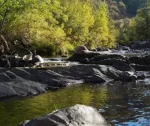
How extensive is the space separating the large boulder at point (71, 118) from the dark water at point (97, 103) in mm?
2354

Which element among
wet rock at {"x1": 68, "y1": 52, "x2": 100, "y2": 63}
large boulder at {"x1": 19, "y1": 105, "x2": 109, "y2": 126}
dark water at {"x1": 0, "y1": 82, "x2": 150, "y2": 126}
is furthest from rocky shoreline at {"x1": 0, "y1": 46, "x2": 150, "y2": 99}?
large boulder at {"x1": 19, "y1": 105, "x2": 109, "y2": 126}

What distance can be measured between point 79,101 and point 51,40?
33.8 meters

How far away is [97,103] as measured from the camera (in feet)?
56.2

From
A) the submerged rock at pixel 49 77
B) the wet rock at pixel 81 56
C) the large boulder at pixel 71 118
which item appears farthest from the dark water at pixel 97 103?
the wet rock at pixel 81 56

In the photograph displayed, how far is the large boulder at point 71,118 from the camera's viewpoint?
974cm

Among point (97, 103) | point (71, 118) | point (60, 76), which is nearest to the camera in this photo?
point (71, 118)

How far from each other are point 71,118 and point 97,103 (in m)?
7.14

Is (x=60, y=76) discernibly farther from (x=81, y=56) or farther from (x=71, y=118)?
(x=81, y=56)

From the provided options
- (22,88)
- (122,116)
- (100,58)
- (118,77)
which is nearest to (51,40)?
(100,58)

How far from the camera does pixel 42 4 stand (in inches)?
1262

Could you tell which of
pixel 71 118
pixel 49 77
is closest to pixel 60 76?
pixel 49 77

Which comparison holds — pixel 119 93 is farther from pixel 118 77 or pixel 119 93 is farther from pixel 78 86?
pixel 118 77

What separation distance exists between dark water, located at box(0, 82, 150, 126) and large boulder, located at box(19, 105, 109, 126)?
2354 mm

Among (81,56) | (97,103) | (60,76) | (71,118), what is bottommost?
(97,103)
